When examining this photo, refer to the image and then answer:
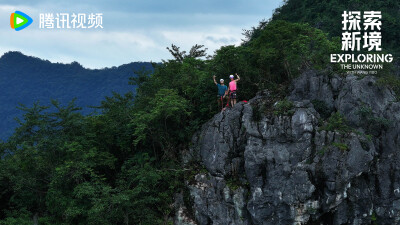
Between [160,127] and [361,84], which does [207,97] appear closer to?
[160,127]

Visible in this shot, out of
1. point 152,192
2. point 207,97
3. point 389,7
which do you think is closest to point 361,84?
point 207,97

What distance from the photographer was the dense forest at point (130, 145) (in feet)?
58.4

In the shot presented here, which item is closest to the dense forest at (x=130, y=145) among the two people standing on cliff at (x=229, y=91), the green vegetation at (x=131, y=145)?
the green vegetation at (x=131, y=145)

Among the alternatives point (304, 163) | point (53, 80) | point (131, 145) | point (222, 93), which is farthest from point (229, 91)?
point (53, 80)

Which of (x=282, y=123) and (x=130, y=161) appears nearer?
(x=282, y=123)

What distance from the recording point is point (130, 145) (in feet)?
67.9

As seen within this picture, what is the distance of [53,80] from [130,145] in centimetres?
10367

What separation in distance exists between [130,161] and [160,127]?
2.35 metres

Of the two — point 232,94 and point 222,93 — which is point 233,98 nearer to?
point 232,94

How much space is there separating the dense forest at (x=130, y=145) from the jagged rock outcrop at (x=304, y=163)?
4.57 ft

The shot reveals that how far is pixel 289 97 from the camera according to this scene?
62.4 ft

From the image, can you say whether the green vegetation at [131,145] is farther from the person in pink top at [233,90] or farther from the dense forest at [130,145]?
the person in pink top at [233,90]

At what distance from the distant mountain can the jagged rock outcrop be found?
309 feet

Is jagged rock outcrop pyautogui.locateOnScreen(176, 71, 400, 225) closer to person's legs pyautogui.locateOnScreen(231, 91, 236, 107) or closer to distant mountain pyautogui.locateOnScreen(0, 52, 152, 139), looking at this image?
person's legs pyautogui.locateOnScreen(231, 91, 236, 107)
